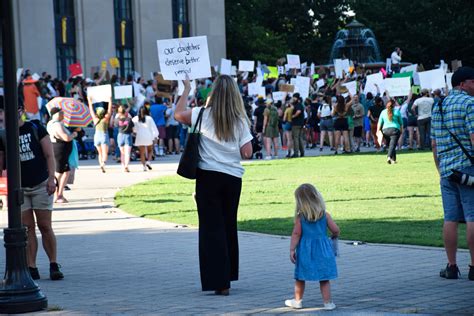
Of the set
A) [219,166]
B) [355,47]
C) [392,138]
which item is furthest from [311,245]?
[355,47]

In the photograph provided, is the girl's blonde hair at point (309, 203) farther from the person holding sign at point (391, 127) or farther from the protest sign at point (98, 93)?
the protest sign at point (98, 93)

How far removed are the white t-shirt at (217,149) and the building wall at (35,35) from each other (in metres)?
35.1

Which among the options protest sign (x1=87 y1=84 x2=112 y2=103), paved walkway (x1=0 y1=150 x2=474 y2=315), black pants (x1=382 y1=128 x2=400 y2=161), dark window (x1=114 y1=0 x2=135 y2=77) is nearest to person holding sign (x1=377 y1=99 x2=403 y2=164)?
black pants (x1=382 y1=128 x2=400 y2=161)

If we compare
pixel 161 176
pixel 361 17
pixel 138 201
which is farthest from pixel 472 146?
pixel 361 17

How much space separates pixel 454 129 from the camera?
29.8 ft

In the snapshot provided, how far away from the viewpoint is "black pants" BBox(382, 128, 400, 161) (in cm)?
2598

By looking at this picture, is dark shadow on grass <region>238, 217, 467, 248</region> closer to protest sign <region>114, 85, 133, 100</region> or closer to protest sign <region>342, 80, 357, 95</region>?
protest sign <region>114, 85, 133, 100</region>

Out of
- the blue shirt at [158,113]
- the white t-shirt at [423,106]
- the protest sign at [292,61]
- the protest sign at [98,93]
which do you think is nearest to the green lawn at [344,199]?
the white t-shirt at [423,106]

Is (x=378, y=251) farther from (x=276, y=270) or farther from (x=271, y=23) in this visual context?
(x=271, y=23)

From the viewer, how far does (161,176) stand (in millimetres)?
24531

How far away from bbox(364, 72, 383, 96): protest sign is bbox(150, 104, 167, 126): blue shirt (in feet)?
25.0

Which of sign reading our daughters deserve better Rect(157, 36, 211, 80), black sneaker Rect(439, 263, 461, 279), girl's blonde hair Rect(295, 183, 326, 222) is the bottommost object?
black sneaker Rect(439, 263, 461, 279)

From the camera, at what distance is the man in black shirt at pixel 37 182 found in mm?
9805

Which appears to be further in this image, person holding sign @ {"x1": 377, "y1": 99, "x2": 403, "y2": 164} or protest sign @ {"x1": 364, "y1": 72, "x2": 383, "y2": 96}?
protest sign @ {"x1": 364, "y1": 72, "x2": 383, "y2": 96}
